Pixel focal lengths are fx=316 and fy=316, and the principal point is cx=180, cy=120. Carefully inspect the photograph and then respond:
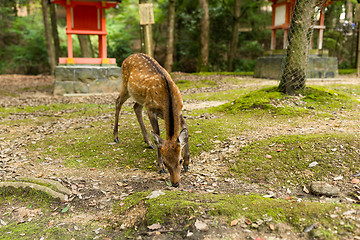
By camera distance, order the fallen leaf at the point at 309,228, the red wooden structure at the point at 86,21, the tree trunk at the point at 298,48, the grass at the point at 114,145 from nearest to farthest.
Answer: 1. the fallen leaf at the point at 309,228
2. the grass at the point at 114,145
3. the tree trunk at the point at 298,48
4. the red wooden structure at the point at 86,21

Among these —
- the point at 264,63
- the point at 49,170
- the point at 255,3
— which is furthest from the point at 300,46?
the point at 255,3

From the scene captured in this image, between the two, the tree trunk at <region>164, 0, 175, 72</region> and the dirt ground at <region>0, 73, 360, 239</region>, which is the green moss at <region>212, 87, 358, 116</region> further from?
the tree trunk at <region>164, 0, 175, 72</region>

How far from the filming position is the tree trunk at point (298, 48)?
596 centimetres

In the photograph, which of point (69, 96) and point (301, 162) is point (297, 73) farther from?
point (69, 96)

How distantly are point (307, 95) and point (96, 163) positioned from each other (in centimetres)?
425

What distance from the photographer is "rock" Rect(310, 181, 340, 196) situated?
11.5 feet

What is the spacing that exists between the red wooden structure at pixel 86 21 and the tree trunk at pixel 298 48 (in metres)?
7.84

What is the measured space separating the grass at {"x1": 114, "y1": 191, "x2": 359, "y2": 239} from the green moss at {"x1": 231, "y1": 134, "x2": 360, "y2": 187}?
0.72 meters

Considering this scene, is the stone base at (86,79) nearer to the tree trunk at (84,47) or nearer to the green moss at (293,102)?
the tree trunk at (84,47)

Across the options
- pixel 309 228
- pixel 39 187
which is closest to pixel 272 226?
pixel 309 228

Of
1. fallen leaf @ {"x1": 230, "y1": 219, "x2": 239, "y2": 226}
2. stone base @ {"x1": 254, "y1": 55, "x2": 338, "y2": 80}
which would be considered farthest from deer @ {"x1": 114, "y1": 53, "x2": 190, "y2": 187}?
stone base @ {"x1": 254, "y1": 55, "x2": 338, "y2": 80}

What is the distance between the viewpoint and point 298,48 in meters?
6.04

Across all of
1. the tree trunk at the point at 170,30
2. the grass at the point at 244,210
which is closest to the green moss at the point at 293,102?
the grass at the point at 244,210

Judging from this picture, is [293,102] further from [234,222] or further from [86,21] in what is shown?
[86,21]
